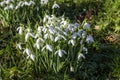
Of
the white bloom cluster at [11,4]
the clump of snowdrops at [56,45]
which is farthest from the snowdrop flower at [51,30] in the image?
the white bloom cluster at [11,4]

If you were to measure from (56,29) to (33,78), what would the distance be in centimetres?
66

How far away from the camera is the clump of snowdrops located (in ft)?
10.8

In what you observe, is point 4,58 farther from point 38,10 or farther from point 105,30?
point 105,30

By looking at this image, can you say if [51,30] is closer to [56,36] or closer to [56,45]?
[56,36]

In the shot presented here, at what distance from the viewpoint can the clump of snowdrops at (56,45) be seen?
3.29m

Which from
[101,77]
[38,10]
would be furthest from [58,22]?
[38,10]

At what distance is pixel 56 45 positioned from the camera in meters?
3.44

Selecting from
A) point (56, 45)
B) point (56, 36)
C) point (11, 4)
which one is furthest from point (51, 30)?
point (11, 4)

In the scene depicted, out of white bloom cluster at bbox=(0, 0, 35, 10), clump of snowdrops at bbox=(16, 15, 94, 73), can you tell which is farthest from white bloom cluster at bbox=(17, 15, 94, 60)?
white bloom cluster at bbox=(0, 0, 35, 10)

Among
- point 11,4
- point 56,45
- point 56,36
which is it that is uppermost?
point 11,4

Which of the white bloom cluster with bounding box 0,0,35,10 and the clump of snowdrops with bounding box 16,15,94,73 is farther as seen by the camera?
the white bloom cluster with bounding box 0,0,35,10

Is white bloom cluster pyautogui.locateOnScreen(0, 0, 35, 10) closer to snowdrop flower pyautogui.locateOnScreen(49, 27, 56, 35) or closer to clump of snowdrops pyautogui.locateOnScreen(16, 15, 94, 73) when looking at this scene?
clump of snowdrops pyautogui.locateOnScreen(16, 15, 94, 73)

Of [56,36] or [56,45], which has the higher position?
[56,36]

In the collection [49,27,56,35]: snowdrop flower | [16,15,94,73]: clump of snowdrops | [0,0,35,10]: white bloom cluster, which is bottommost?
[16,15,94,73]: clump of snowdrops
